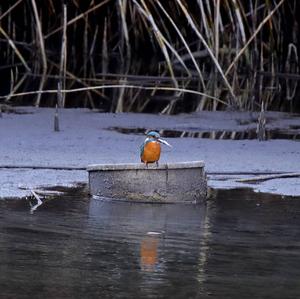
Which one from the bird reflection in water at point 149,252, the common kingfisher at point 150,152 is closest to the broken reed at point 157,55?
the common kingfisher at point 150,152


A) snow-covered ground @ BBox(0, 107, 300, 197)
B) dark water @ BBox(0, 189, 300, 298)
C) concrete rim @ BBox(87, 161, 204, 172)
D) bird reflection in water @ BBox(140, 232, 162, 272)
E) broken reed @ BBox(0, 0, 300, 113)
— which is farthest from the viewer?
broken reed @ BBox(0, 0, 300, 113)

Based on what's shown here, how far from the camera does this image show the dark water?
5184 mm

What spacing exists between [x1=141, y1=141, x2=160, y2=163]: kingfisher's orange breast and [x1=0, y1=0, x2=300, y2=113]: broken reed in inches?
195

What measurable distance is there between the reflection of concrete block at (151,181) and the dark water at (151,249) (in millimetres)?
102

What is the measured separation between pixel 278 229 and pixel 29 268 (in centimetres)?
180

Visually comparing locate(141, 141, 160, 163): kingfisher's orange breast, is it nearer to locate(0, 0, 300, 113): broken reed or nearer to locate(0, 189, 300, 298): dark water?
locate(0, 189, 300, 298): dark water

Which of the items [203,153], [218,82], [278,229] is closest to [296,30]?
[218,82]

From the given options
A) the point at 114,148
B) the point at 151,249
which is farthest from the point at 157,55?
the point at 151,249

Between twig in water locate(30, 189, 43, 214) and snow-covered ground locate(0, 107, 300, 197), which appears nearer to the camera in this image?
twig in water locate(30, 189, 43, 214)

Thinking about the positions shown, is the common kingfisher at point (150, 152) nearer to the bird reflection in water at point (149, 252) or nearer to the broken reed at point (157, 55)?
the bird reflection in water at point (149, 252)

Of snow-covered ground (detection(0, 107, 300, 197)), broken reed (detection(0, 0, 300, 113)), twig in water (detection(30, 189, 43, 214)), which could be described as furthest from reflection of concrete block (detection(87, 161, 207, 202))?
broken reed (detection(0, 0, 300, 113))

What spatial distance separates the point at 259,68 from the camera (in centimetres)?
1788

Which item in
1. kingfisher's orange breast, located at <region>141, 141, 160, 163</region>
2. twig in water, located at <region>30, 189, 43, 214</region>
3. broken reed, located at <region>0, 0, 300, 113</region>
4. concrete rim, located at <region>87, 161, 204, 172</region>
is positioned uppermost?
broken reed, located at <region>0, 0, 300, 113</region>

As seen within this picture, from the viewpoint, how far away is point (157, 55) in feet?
65.9
